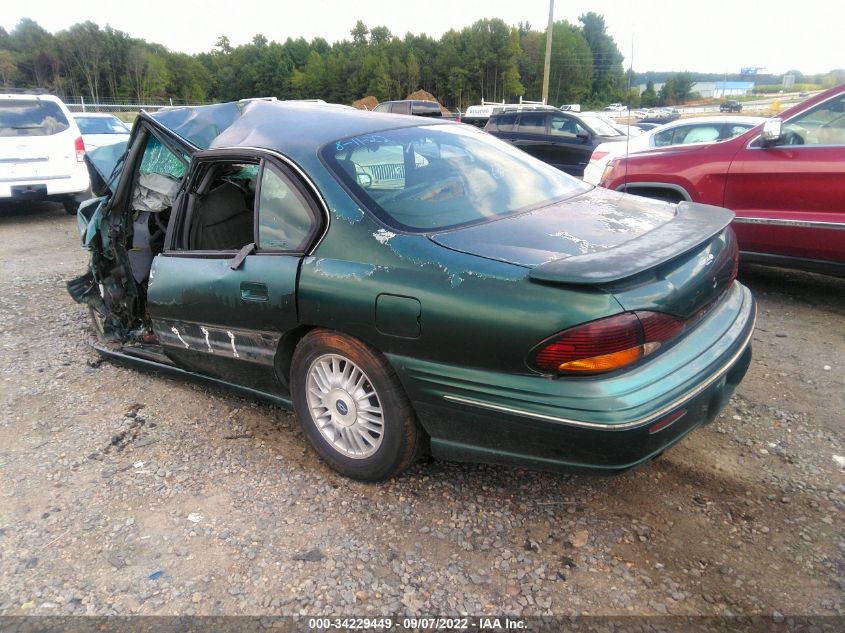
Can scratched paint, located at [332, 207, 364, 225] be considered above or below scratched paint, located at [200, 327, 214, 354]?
above

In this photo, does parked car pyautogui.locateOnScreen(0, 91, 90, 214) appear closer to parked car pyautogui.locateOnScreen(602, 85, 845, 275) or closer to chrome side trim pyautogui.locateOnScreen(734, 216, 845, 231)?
parked car pyautogui.locateOnScreen(602, 85, 845, 275)

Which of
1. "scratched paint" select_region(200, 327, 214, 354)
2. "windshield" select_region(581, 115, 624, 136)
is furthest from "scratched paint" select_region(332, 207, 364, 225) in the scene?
"windshield" select_region(581, 115, 624, 136)

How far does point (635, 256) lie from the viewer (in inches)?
90.0

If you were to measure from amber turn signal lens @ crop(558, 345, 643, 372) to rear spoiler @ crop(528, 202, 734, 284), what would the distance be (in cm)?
26

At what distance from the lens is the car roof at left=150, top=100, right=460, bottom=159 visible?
300 centimetres

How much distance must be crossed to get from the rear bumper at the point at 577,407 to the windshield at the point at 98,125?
1368cm

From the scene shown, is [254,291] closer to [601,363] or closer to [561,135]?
[601,363]

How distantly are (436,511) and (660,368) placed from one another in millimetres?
1085

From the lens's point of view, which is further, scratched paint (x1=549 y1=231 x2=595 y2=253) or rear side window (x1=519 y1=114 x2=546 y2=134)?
rear side window (x1=519 y1=114 x2=546 y2=134)

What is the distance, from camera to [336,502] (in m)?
2.72

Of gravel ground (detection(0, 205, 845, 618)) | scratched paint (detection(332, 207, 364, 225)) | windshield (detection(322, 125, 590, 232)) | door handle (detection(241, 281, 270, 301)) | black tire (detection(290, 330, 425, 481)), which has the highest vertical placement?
windshield (detection(322, 125, 590, 232))

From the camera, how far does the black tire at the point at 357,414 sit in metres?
2.53

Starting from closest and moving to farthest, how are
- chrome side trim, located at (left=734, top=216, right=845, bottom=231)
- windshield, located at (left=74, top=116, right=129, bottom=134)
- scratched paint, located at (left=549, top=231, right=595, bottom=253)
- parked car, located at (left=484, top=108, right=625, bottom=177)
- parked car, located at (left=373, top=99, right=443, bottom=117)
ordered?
scratched paint, located at (left=549, top=231, right=595, bottom=253), chrome side trim, located at (left=734, top=216, right=845, bottom=231), parked car, located at (left=484, top=108, right=625, bottom=177), windshield, located at (left=74, top=116, right=129, bottom=134), parked car, located at (left=373, top=99, right=443, bottom=117)

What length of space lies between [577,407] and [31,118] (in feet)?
32.8
